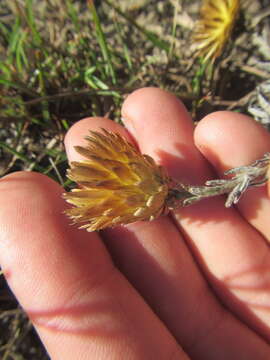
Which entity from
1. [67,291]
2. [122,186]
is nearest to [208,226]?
[122,186]

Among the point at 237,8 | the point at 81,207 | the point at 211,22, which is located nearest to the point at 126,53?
the point at 211,22

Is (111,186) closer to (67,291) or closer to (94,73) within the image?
(67,291)

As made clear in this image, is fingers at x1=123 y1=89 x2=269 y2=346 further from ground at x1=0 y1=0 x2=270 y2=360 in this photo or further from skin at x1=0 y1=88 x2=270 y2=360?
ground at x1=0 y1=0 x2=270 y2=360

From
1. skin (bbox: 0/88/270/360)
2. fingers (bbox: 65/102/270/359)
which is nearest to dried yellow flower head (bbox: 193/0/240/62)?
skin (bbox: 0/88/270/360)

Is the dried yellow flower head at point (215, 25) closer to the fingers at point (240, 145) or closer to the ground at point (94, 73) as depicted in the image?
the ground at point (94, 73)

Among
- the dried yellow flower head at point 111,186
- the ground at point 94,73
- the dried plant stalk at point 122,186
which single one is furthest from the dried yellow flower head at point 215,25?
the dried yellow flower head at point 111,186

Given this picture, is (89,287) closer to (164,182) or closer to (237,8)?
(164,182)
